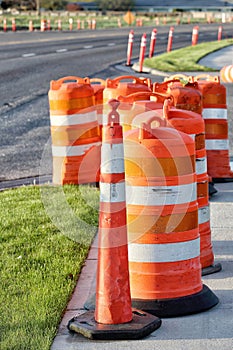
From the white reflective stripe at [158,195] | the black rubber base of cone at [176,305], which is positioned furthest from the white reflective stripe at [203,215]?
the black rubber base of cone at [176,305]

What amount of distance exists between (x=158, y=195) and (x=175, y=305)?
2.34 feet

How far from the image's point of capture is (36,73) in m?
27.2

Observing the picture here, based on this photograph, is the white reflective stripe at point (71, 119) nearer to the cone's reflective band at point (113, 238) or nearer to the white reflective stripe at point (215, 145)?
the white reflective stripe at point (215, 145)

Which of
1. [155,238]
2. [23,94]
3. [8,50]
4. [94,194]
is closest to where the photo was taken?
[155,238]

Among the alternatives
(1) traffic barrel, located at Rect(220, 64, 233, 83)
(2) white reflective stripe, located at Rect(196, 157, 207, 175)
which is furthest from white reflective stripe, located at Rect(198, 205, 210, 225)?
(1) traffic barrel, located at Rect(220, 64, 233, 83)

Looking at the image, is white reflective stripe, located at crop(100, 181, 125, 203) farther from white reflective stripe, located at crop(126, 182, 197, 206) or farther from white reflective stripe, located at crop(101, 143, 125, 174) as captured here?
white reflective stripe, located at crop(126, 182, 197, 206)

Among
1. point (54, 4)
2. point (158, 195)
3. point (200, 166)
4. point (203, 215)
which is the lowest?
point (54, 4)

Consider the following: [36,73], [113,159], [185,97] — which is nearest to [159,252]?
[113,159]

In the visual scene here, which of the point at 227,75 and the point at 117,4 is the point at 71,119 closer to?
the point at 227,75

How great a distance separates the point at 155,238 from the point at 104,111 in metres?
4.17

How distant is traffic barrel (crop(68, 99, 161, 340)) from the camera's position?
600 centimetres

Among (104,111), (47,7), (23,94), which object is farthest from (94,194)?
(47,7)

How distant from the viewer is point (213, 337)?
5.88m

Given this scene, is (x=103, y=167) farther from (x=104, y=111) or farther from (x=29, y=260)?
(x=104, y=111)
